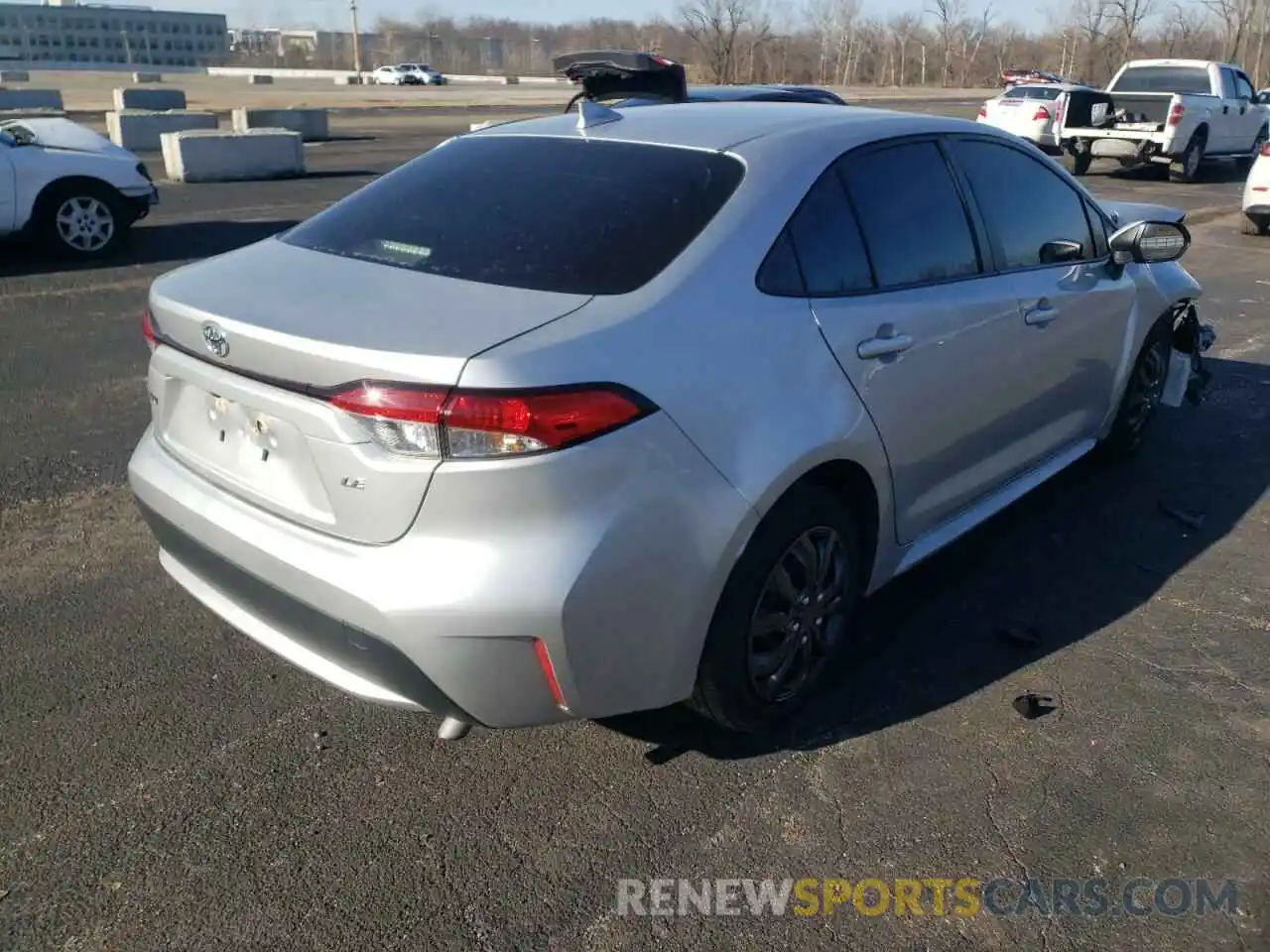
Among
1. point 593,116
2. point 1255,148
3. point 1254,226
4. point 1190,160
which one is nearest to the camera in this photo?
point 593,116

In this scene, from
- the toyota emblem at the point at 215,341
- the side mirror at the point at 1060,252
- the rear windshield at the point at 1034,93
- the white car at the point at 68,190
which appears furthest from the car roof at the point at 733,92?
the rear windshield at the point at 1034,93

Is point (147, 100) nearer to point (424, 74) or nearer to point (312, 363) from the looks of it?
point (312, 363)

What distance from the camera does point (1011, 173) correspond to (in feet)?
13.2

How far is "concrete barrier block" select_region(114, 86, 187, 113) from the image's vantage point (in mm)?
29594

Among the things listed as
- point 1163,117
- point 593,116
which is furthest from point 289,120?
point 593,116

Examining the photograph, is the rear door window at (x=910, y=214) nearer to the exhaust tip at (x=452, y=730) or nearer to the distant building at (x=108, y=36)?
the exhaust tip at (x=452, y=730)

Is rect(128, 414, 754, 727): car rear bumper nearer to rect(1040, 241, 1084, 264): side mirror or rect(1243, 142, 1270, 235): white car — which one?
rect(1040, 241, 1084, 264): side mirror

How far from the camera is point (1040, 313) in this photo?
12.9 ft

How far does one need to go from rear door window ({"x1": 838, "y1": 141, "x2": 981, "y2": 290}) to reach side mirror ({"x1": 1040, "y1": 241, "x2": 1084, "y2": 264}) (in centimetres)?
56

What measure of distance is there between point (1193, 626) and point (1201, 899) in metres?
1.49

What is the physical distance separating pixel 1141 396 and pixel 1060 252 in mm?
Answer: 1376

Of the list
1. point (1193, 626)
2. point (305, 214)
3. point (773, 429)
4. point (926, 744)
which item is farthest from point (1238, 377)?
point (305, 214)

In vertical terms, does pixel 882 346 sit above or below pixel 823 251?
below

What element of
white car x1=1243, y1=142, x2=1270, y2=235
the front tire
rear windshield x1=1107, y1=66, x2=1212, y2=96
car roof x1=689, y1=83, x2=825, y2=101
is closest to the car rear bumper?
the front tire
